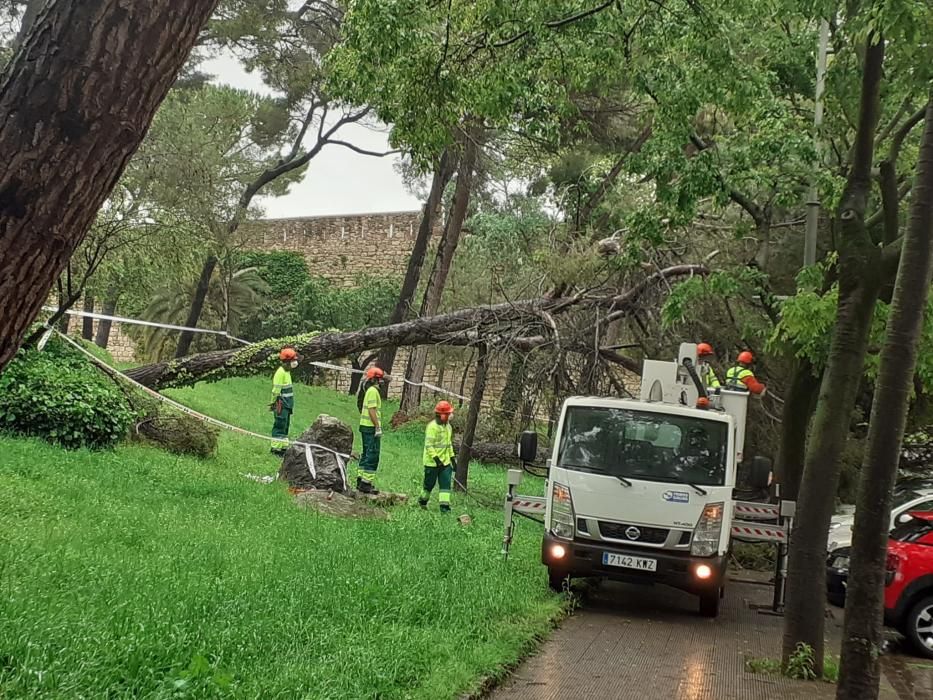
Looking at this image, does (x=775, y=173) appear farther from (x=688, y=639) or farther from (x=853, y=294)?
(x=688, y=639)

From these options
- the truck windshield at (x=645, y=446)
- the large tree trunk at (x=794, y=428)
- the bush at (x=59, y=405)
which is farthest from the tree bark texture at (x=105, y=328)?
the truck windshield at (x=645, y=446)

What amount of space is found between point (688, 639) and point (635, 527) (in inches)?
48.8

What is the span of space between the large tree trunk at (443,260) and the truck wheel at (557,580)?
9.38m

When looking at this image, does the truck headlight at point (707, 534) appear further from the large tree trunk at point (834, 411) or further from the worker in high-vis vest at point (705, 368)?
the worker in high-vis vest at point (705, 368)

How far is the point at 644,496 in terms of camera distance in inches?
358

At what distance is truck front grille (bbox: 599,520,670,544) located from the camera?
29.8ft

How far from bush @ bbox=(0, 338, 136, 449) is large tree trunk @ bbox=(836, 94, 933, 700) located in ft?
32.8

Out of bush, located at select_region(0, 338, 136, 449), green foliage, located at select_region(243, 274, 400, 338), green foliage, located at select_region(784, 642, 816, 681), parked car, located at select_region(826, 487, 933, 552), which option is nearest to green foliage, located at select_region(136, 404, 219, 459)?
bush, located at select_region(0, 338, 136, 449)

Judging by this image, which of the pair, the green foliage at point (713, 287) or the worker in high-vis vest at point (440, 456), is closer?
the green foliage at point (713, 287)

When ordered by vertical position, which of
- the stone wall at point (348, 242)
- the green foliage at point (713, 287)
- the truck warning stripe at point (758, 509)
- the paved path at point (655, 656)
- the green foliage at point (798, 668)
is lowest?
the paved path at point (655, 656)

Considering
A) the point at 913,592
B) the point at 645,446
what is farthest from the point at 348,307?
the point at 913,592

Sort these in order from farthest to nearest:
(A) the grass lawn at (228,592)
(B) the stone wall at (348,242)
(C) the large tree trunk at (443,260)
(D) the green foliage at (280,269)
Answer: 1. (B) the stone wall at (348,242)
2. (D) the green foliage at (280,269)
3. (C) the large tree trunk at (443,260)
4. (A) the grass lawn at (228,592)

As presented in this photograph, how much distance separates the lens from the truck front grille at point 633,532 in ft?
29.8

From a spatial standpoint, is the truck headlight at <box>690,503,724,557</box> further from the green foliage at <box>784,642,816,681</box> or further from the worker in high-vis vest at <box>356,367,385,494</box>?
the worker in high-vis vest at <box>356,367,385,494</box>
